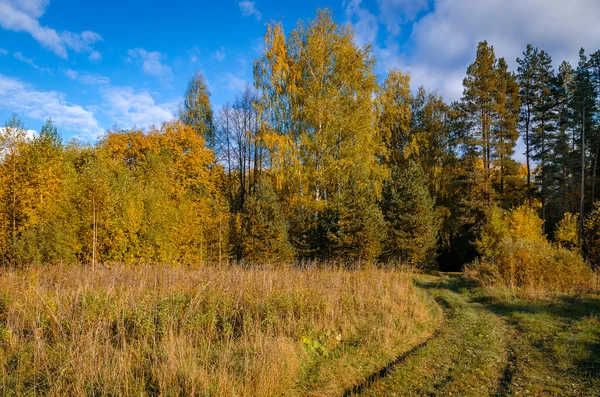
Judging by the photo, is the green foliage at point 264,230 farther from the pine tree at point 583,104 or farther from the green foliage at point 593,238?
the pine tree at point 583,104

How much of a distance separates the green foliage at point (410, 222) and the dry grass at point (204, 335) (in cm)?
1043

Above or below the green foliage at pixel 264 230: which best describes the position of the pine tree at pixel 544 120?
above

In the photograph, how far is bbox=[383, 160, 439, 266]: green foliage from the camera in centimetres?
1938

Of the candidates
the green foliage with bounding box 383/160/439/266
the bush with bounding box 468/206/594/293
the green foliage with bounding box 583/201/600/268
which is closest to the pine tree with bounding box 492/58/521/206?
the green foliage with bounding box 583/201/600/268

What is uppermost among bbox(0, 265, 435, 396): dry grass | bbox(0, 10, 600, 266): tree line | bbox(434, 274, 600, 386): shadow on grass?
bbox(0, 10, 600, 266): tree line

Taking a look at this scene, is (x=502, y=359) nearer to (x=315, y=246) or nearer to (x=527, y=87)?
(x=315, y=246)

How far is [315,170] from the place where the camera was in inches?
752

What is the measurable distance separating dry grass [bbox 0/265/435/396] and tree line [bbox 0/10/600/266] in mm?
6175

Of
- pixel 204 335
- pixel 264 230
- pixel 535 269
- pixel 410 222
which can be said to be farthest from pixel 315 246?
pixel 204 335

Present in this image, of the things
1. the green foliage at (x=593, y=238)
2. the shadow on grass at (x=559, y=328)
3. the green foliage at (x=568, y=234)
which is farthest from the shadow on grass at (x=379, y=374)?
the green foliage at (x=568, y=234)

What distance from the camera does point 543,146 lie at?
27.9 metres

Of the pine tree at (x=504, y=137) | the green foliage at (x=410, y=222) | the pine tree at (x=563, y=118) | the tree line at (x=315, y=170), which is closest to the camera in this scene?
the tree line at (x=315, y=170)

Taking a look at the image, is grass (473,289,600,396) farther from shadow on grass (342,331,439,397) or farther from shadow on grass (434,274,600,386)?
shadow on grass (342,331,439,397)

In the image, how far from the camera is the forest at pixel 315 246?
189 inches
